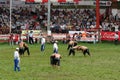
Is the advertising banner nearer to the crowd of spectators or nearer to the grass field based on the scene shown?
the crowd of spectators

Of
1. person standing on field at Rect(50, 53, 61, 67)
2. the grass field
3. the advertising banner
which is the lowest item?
the advertising banner

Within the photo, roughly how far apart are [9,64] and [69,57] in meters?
6.54

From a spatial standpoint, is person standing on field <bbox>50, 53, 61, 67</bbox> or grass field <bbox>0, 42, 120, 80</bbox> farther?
person standing on field <bbox>50, 53, 61, 67</bbox>

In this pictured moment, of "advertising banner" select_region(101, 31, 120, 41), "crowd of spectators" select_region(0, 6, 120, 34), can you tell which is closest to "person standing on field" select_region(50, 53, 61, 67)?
"advertising banner" select_region(101, 31, 120, 41)

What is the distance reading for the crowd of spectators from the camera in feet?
190

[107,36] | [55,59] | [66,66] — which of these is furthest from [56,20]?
[55,59]

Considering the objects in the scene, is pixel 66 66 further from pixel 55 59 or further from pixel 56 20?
pixel 56 20

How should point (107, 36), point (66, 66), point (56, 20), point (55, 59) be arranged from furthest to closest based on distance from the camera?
1. point (56, 20)
2. point (107, 36)
3. point (66, 66)
4. point (55, 59)

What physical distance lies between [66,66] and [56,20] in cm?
2886

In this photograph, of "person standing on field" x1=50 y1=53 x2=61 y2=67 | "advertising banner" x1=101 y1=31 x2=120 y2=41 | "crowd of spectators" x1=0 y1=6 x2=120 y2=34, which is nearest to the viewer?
"person standing on field" x1=50 y1=53 x2=61 y2=67

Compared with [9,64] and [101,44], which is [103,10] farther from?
[9,64]

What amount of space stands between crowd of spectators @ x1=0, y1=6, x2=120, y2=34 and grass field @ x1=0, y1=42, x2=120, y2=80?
1190 cm

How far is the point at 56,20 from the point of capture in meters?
61.7

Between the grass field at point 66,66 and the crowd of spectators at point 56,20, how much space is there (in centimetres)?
1190
